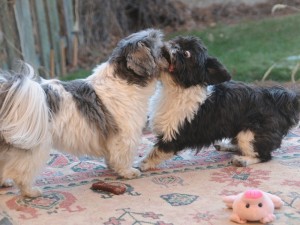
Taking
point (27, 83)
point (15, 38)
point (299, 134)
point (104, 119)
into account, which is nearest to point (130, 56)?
point (104, 119)

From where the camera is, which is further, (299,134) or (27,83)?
(299,134)

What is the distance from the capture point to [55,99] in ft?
9.86

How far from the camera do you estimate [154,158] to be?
3.43 metres

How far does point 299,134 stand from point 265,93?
0.71 meters

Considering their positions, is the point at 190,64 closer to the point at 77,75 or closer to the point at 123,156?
the point at 123,156

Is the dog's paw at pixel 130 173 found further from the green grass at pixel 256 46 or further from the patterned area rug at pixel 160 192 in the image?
the green grass at pixel 256 46

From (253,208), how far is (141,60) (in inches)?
42.5

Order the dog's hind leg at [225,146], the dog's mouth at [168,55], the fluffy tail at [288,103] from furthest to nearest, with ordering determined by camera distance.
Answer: the dog's hind leg at [225,146] < the fluffy tail at [288,103] < the dog's mouth at [168,55]

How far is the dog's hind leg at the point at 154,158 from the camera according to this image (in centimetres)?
341

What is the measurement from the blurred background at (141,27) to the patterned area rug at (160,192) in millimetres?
1596

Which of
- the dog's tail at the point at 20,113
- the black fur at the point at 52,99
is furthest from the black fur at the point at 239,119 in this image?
the dog's tail at the point at 20,113

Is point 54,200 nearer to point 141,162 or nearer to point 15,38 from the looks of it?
point 141,162

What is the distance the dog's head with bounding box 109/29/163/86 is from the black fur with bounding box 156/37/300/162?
176 millimetres

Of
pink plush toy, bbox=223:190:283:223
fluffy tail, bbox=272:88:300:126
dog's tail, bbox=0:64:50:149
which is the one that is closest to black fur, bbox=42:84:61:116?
dog's tail, bbox=0:64:50:149
